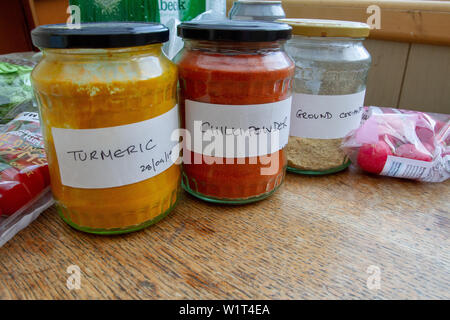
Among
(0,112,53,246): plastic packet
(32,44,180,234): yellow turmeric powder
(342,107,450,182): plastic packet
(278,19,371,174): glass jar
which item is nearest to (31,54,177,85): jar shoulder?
(32,44,180,234): yellow turmeric powder

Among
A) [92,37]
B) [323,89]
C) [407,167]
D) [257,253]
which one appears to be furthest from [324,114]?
[92,37]

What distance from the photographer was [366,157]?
0.57 meters

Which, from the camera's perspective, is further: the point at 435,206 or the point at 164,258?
the point at 435,206

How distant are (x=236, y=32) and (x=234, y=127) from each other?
12 cm

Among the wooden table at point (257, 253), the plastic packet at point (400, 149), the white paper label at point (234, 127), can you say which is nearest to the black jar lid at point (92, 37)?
the white paper label at point (234, 127)

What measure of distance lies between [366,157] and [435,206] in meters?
0.12

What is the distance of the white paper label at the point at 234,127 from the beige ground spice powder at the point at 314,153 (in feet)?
0.37

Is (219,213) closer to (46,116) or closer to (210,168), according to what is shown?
(210,168)

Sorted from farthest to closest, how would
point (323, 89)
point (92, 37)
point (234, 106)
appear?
point (323, 89) → point (234, 106) → point (92, 37)

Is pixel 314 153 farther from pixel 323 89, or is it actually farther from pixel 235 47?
pixel 235 47

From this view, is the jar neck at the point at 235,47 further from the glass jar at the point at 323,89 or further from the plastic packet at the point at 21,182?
the plastic packet at the point at 21,182

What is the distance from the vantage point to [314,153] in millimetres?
582
